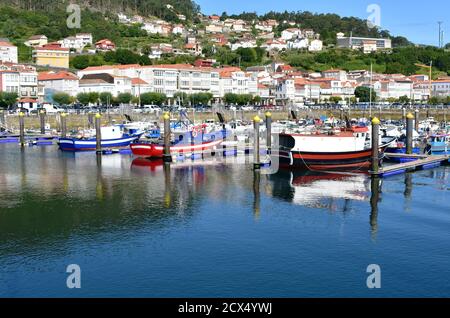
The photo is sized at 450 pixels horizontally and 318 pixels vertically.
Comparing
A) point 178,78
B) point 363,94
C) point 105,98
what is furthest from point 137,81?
point 363,94

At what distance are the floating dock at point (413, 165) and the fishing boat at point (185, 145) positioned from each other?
11946 mm

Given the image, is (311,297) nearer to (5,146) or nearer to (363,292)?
(363,292)

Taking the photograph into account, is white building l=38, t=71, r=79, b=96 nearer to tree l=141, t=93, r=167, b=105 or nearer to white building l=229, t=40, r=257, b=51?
tree l=141, t=93, r=167, b=105

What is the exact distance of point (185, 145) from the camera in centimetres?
3881

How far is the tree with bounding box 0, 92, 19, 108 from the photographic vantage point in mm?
69188

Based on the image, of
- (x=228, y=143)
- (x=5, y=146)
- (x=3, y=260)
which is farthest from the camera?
(x=5, y=146)

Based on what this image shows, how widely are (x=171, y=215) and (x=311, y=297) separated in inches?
345

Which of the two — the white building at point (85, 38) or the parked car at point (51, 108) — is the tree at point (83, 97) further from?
the white building at point (85, 38)

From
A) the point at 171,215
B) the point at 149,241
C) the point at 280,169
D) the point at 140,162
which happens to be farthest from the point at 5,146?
the point at 149,241

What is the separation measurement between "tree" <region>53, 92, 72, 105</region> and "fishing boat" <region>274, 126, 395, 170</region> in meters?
49.4

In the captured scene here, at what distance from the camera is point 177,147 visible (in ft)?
125

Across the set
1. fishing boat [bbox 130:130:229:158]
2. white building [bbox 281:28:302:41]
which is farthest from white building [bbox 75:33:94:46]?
fishing boat [bbox 130:130:229:158]
